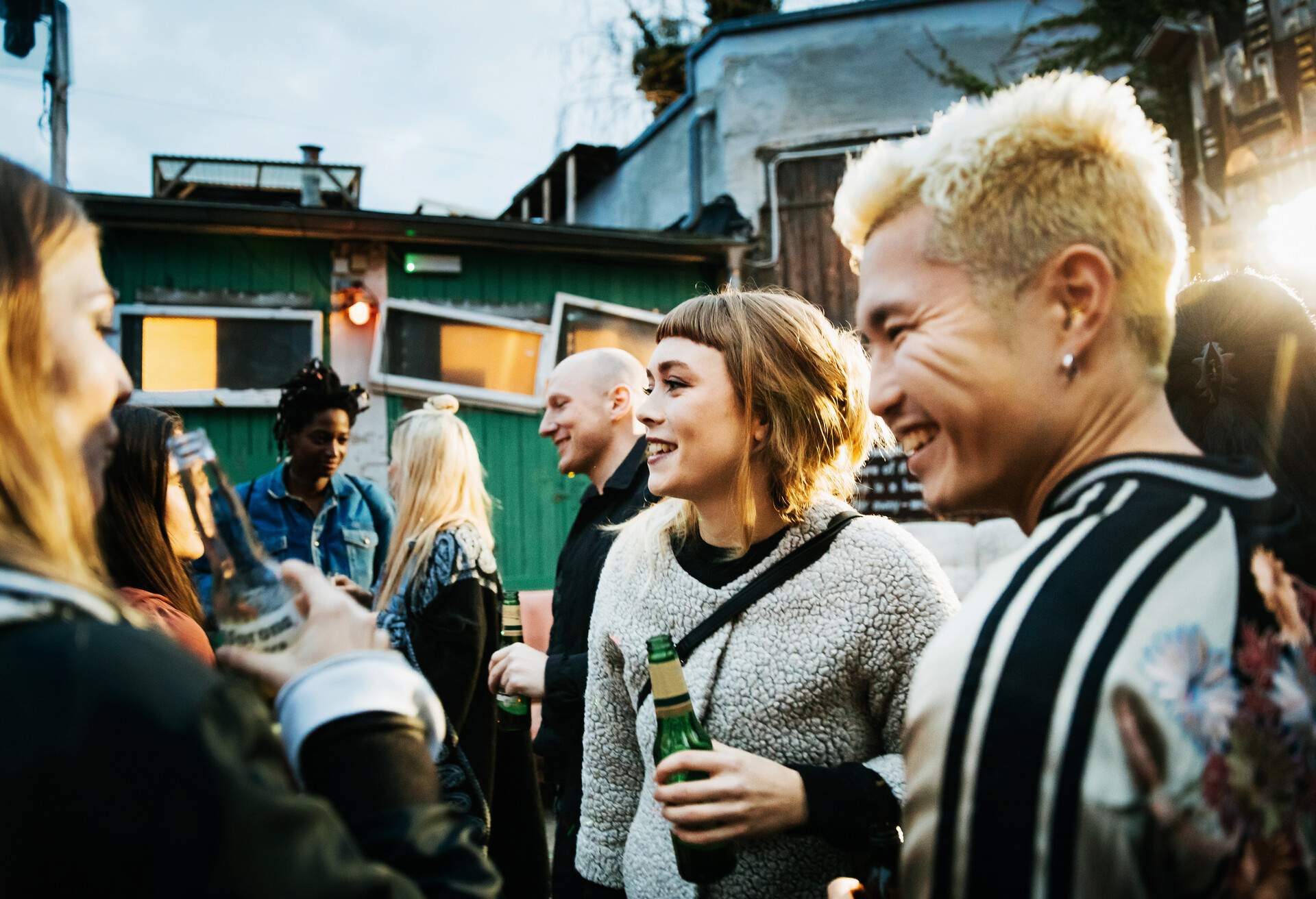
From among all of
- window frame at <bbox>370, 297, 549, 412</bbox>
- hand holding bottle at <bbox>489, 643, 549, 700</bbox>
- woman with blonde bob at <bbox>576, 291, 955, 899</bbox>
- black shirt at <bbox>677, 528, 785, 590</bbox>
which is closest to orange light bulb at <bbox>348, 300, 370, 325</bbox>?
window frame at <bbox>370, 297, 549, 412</bbox>

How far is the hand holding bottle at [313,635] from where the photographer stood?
1079 mm

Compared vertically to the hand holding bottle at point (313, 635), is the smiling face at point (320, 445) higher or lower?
higher

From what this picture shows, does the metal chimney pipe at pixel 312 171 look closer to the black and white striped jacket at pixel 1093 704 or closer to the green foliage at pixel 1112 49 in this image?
the green foliage at pixel 1112 49

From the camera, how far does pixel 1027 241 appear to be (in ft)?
3.63

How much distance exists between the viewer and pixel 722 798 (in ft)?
5.44

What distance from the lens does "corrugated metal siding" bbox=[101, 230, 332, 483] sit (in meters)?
7.61

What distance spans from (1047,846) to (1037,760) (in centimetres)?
8

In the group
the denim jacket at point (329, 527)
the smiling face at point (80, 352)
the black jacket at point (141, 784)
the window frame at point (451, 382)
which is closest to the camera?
the black jacket at point (141, 784)

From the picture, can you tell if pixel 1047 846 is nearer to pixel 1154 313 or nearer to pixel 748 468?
pixel 1154 313

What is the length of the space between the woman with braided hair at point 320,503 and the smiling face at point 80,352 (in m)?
4.46

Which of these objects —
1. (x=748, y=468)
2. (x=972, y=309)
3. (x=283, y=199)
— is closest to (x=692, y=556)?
(x=748, y=468)

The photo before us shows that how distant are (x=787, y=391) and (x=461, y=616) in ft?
6.85

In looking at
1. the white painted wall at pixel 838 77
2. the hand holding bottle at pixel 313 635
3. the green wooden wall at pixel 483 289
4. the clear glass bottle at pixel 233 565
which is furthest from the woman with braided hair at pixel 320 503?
the white painted wall at pixel 838 77

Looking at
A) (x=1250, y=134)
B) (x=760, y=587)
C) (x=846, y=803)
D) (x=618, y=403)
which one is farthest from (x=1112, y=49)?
(x=846, y=803)
